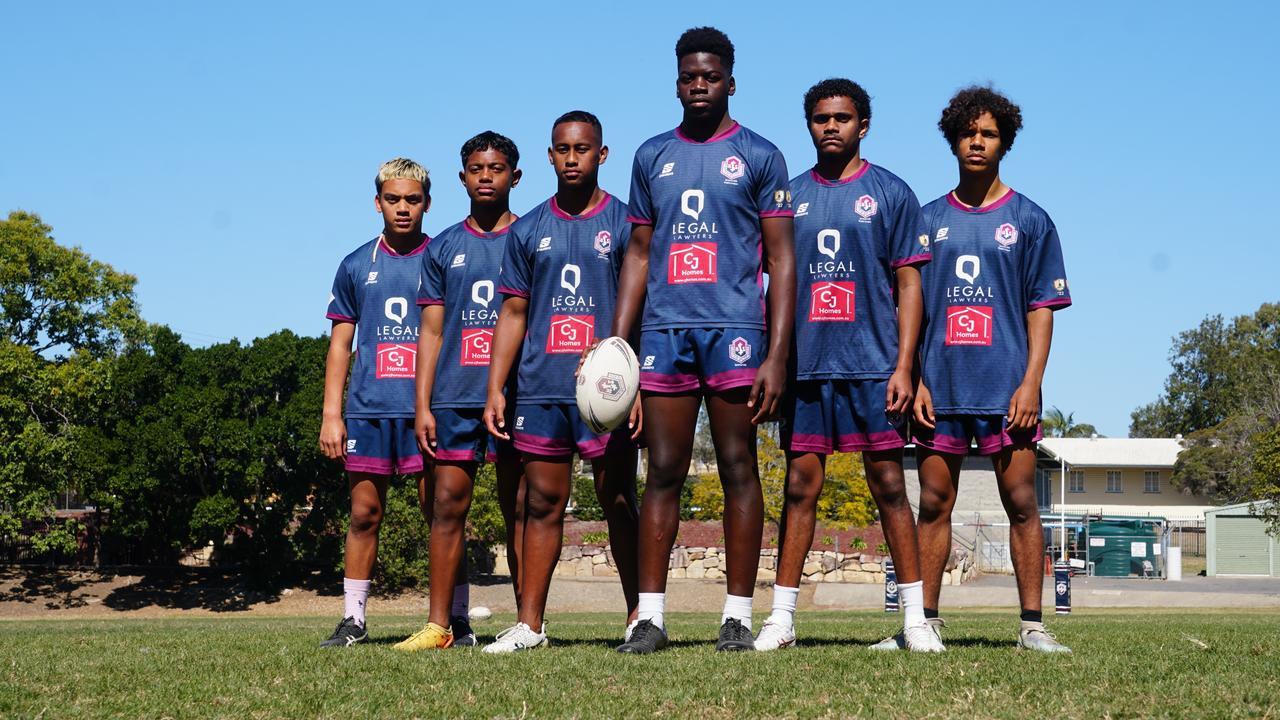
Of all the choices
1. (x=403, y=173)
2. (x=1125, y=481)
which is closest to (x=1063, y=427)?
(x=1125, y=481)

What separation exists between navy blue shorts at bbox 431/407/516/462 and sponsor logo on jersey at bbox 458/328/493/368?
11.3 inches

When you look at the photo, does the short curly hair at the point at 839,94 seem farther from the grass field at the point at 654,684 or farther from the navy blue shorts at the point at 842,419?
the grass field at the point at 654,684

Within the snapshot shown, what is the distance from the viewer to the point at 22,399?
44531mm

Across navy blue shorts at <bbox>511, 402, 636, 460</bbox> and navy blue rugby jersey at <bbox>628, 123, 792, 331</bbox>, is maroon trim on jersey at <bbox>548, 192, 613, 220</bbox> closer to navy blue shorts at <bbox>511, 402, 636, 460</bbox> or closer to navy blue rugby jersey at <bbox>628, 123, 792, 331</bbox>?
navy blue rugby jersey at <bbox>628, 123, 792, 331</bbox>

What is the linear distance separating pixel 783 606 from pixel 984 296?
6.59 feet

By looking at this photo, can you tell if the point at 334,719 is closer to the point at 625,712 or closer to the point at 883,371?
the point at 625,712

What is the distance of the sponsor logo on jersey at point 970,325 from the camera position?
7133 millimetres

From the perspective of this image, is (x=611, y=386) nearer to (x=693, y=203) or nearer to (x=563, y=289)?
(x=693, y=203)

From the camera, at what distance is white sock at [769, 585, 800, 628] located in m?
6.79

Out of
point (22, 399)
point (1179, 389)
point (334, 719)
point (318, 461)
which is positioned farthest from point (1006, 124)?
point (1179, 389)

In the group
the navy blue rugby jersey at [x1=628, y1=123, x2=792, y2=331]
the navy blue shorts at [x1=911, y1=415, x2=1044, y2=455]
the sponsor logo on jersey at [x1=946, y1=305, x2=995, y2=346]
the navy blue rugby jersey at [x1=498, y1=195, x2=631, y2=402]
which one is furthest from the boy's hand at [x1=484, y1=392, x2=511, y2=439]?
the sponsor logo on jersey at [x1=946, y1=305, x2=995, y2=346]

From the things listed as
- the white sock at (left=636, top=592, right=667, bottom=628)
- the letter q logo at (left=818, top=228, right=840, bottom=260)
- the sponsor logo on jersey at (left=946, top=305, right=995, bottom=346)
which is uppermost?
the letter q logo at (left=818, top=228, right=840, bottom=260)

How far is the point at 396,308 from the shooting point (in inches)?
332

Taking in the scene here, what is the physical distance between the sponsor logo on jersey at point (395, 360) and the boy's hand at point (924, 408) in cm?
319
